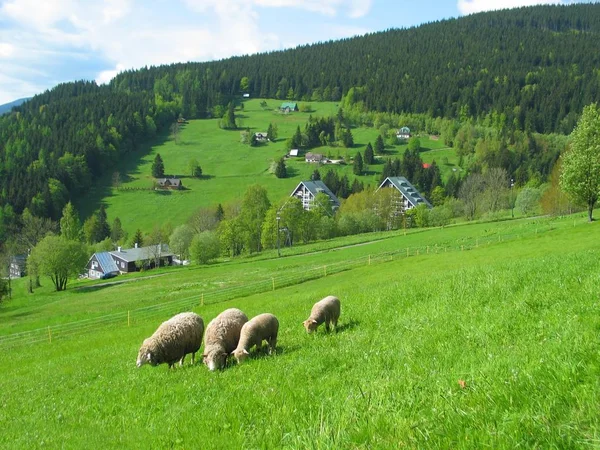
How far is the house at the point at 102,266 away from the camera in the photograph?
11525 cm

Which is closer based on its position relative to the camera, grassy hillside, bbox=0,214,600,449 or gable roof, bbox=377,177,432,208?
grassy hillside, bbox=0,214,600,449

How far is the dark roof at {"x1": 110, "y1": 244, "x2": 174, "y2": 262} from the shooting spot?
376ft

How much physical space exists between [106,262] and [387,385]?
122238mm

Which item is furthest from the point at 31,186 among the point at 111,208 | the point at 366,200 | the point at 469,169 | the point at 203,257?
the point at 469,169

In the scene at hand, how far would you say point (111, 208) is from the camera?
511 ft

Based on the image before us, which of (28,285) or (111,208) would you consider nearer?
(28,285)

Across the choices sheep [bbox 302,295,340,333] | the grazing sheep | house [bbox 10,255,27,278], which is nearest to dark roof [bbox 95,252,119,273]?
house [bbox 10,255,27,278]

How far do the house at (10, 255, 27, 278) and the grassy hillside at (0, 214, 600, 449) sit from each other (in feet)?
348

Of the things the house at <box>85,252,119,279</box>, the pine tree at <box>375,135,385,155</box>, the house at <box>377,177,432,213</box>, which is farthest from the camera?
the pine tree at <box>375,135,385,155</box>

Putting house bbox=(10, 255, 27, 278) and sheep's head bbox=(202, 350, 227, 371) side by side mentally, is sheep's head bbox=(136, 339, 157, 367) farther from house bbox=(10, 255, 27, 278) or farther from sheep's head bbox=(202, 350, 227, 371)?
house bbox=(10, 255, 27, 278)

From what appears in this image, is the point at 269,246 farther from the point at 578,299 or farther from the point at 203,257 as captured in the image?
the point at 578,299

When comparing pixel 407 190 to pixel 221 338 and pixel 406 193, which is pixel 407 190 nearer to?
pixel 406 193

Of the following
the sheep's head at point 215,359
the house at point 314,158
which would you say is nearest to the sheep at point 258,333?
the sheep's head at point 215,359

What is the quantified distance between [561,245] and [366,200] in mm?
77516
